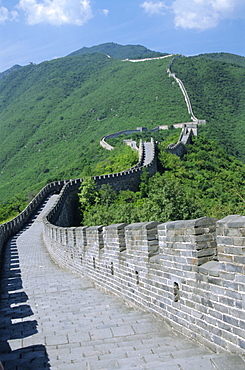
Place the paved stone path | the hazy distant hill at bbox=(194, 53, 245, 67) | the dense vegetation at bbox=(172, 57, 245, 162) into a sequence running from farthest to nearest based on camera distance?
the hazy distant hill at bbox=(194, 53, 245, 67) < the dense vegetation at bbox=(172, 57, 245, 162) < the paved stone path

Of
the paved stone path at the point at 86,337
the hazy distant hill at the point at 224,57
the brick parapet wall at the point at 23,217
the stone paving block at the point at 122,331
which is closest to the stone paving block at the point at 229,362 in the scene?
the paved stone path at the point at 86,337

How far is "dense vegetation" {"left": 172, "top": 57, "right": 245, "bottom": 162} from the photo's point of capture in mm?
78812

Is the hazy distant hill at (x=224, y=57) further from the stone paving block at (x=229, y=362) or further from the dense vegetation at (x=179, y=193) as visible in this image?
the stone paving block at (x=229, y=362)

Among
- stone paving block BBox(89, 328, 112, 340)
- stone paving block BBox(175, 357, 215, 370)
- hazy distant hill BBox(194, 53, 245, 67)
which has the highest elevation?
hazy distant hill BBox(194, 53, 245, 67)

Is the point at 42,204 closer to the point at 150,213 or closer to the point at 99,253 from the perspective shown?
the point at 150,213

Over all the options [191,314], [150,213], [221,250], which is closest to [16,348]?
[191,314]

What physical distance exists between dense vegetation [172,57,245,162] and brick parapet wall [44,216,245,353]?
63.1 metres

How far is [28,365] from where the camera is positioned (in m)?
4.68

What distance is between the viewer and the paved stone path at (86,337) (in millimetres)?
4688

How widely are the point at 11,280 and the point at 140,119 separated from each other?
8145 cm

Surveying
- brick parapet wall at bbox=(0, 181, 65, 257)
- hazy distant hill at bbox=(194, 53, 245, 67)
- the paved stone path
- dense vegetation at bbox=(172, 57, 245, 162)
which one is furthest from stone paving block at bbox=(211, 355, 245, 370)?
hazy distant hill at bbox=(194, 53, 245, 67)

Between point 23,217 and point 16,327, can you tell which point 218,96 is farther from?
point 16,327

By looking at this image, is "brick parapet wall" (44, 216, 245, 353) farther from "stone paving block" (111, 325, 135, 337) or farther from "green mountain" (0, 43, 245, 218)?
"green mountain" (0, 43, 245, 218)

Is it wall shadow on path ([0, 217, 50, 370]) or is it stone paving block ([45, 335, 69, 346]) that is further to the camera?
stone paving block ([45, 335, 69, 346])
